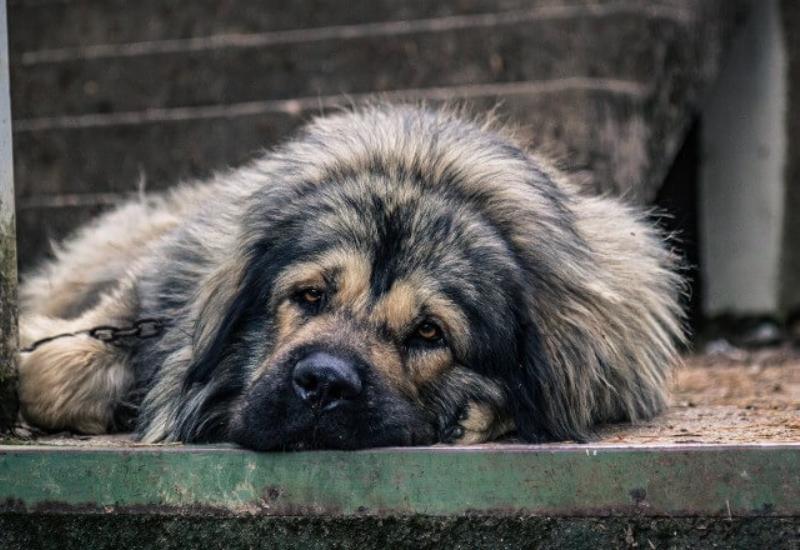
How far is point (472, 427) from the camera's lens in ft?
12.6

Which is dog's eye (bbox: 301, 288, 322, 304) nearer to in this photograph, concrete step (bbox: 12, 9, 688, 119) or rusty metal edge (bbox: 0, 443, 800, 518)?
rusty metal edge (bbox: 0, 443, 800, 518)

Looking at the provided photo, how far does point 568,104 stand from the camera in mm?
6145

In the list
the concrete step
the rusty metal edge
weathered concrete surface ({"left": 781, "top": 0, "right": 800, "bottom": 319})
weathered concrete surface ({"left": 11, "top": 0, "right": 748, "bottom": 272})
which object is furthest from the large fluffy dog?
weathered concrete surface ({"left": 781, "top": 0, "right": 800, "bottom": 319})

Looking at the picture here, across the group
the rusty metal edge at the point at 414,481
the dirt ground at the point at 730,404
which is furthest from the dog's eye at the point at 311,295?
the dirt ground at the point at 730,404

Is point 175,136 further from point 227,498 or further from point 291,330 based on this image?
point 227,498

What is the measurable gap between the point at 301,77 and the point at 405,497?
12.7ft

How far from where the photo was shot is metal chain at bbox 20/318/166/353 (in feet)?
14.6

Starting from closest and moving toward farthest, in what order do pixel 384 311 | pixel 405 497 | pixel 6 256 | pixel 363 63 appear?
pixel 405 497
pixel 384 311
pixel 6 256
pixel 363 63

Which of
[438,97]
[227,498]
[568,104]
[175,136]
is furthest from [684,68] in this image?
[227,498]

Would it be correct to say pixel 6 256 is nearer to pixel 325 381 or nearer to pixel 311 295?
pixel 311 295

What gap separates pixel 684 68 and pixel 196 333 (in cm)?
355

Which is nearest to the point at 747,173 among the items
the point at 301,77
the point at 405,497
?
the point at 301,77

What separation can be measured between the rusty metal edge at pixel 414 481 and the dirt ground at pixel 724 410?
187 mm

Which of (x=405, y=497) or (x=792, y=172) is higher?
(x=792, y=172)
